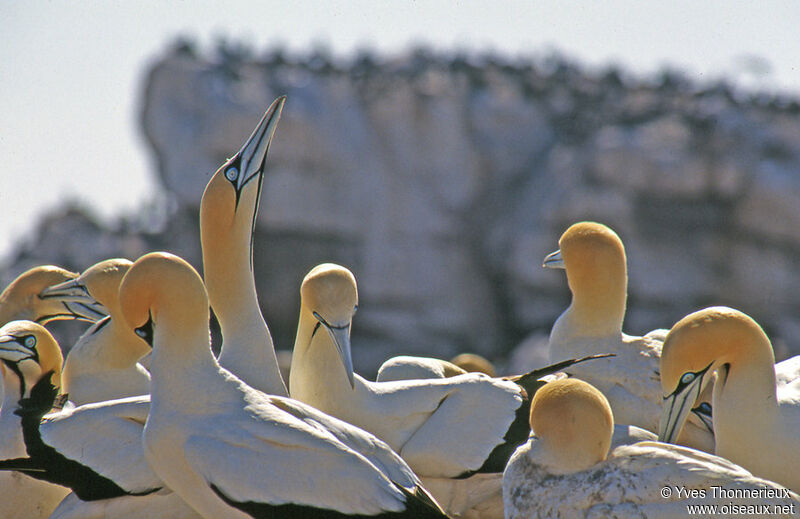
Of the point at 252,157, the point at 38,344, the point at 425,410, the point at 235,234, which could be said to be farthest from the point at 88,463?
the point at 252,157

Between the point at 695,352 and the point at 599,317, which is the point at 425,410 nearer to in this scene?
the point at 695,352

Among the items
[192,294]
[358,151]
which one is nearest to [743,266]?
[358,151]

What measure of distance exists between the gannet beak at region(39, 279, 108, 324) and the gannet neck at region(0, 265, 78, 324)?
5 centimetres

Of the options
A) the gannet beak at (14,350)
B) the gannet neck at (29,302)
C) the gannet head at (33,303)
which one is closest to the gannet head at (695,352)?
the gannet beak at (14,350)

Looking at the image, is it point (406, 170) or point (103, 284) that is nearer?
point (103, 284)

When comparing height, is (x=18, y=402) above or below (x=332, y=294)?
below

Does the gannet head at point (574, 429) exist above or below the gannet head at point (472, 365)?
above

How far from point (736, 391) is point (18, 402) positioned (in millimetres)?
2996

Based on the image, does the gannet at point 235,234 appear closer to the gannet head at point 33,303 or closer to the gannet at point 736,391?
the gannet head at point 33,303

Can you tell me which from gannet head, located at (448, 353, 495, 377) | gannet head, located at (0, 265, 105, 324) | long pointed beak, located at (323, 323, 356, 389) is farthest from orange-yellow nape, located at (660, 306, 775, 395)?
gannet head, located at (0, 265, 105, 324)

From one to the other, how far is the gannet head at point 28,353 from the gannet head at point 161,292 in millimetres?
1001

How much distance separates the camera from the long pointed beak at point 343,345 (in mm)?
4418

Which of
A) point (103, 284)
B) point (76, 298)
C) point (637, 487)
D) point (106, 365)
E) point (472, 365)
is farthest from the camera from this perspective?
point (472, 365)

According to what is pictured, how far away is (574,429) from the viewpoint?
11.7 feet
